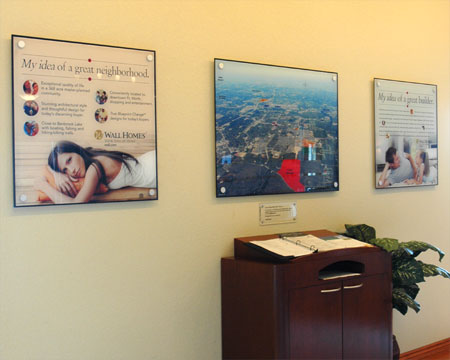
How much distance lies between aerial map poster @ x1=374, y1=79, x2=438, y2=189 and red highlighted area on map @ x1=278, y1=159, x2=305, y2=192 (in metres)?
0.69

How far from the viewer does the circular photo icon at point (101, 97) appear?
2.10 m

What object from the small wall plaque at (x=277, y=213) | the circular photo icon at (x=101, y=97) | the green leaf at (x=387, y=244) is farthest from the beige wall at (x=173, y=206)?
the green leaf at (x=387, y=244)

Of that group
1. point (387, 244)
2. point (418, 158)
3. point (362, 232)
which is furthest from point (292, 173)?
point (418, 158)

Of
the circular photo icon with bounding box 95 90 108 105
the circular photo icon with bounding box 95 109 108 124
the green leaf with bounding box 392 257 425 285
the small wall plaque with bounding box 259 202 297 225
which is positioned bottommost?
the green leaf with bounding box 392 257 425 285

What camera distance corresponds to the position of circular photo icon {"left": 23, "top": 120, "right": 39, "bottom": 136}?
195cm

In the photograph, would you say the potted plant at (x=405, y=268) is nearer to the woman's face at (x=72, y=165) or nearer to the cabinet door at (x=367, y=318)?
the cabinet door at (x=367, y=318)

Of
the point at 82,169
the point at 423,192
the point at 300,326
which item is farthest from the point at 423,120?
the point at 82,169

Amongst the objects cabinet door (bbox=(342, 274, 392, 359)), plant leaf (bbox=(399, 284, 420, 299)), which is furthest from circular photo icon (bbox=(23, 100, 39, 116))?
plant leaf (bbox=(399, 284, 420, 299))

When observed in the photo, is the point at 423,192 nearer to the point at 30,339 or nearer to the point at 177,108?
the point at 177,108

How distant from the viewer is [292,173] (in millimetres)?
2633

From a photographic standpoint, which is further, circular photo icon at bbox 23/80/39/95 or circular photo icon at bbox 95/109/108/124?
circular photo icon at bbox 95/109/108/124

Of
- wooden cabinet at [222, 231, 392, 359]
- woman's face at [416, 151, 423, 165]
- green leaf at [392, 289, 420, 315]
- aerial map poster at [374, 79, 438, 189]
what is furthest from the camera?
woman's face at [416, 151, 423, 165]

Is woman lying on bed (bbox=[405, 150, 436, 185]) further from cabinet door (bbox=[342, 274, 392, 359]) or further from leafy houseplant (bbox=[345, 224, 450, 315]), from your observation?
cabinet door (bbox=[342, 274, 392, 359])

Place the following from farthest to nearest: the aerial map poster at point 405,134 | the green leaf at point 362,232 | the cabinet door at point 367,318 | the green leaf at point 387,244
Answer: the aerial map poster at point 405,134
the green leaf at point 362,232
the green leaf at point 387,244
the cabinet door at point 367,318
